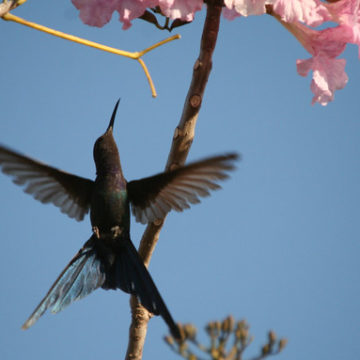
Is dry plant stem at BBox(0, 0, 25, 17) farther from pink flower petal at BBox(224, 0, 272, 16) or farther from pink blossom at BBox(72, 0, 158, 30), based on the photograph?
pink flower petal at BBox(224, 0, 272, 16)

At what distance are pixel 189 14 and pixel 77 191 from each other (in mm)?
548

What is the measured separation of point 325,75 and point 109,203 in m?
0.58

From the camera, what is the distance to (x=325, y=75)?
1.33 m

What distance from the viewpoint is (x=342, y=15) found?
1274mm

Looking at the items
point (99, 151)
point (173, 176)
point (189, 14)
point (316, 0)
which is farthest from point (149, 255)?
point (316, 0)

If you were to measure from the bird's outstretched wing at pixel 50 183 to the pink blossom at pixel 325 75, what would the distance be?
58 centimetres

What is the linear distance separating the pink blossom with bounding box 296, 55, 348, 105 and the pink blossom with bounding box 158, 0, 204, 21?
31 cm

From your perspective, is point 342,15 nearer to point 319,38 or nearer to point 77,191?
point 319,38

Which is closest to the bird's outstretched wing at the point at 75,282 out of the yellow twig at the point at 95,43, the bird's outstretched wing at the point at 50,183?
the bird's outstretched wing at the point at 50,183

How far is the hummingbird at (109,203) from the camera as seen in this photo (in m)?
1.24

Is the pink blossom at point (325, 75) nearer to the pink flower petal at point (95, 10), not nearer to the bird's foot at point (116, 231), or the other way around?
the pink flower petal at point (95, 10)

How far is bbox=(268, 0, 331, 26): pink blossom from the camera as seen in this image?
1.14m

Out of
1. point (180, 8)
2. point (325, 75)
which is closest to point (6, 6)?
point (180, 8)

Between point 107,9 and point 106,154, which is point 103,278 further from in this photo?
point 107,9
